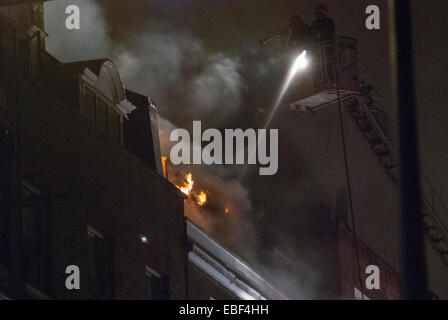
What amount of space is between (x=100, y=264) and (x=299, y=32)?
654cm

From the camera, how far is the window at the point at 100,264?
1627cm

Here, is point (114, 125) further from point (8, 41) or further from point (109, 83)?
point (8, 41)

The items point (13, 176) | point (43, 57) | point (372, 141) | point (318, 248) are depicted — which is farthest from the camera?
point (318, 248)

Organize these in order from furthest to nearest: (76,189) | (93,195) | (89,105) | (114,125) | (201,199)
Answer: (201,199)
(114,125)
(89,105)
(93,195)
(76,189)

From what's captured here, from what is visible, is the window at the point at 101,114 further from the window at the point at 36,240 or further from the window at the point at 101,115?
the window at the point at 36,240

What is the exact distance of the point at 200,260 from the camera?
19.8 meters

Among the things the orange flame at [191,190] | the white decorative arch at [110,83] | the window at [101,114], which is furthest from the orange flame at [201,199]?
the white decorative arch at [110,83]

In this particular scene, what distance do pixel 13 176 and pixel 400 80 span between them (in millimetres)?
8109

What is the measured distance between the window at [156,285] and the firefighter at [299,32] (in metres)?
5.54

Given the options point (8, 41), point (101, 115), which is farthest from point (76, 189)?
point (8, 41)

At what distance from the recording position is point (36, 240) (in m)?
14.7

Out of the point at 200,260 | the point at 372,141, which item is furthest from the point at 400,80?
the point at 372,141

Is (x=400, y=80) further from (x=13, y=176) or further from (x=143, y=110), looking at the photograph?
(x=143, y=110)

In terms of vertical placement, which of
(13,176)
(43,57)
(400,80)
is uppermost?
(43,57)
